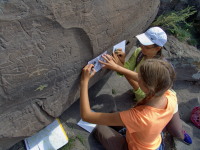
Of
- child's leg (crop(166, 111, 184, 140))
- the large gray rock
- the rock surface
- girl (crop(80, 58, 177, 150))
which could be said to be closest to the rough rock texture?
girl (crop(80, 58, 177, 150))

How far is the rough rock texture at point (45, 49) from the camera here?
112 centimetres

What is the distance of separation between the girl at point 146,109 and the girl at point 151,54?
0.21m

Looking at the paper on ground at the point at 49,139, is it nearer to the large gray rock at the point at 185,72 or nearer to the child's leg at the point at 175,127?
the child's leg at the point at 175,127

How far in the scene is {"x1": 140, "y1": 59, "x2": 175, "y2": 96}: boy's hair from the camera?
119cm

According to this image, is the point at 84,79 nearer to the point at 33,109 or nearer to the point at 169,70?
the point at 33,109

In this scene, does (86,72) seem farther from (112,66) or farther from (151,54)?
(151,54)

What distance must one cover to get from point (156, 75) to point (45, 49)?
61 centimetres

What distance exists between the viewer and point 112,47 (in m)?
1.80

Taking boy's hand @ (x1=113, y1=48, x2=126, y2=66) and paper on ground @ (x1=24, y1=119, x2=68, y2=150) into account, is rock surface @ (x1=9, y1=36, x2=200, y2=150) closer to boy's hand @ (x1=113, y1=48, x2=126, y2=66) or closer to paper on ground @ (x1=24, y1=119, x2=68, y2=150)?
paper on ground @ (x1=24, y1=119, x2=68, y2=150)

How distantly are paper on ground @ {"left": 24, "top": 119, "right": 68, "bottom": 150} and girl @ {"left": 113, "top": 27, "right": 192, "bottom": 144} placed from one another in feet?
2.31

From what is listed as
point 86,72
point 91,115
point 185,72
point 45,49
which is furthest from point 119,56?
point 185,72

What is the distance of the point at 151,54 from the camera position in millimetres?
1777

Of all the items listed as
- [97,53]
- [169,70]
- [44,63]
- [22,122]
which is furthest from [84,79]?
[169,70]

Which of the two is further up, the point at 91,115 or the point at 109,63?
the point at 109,63
